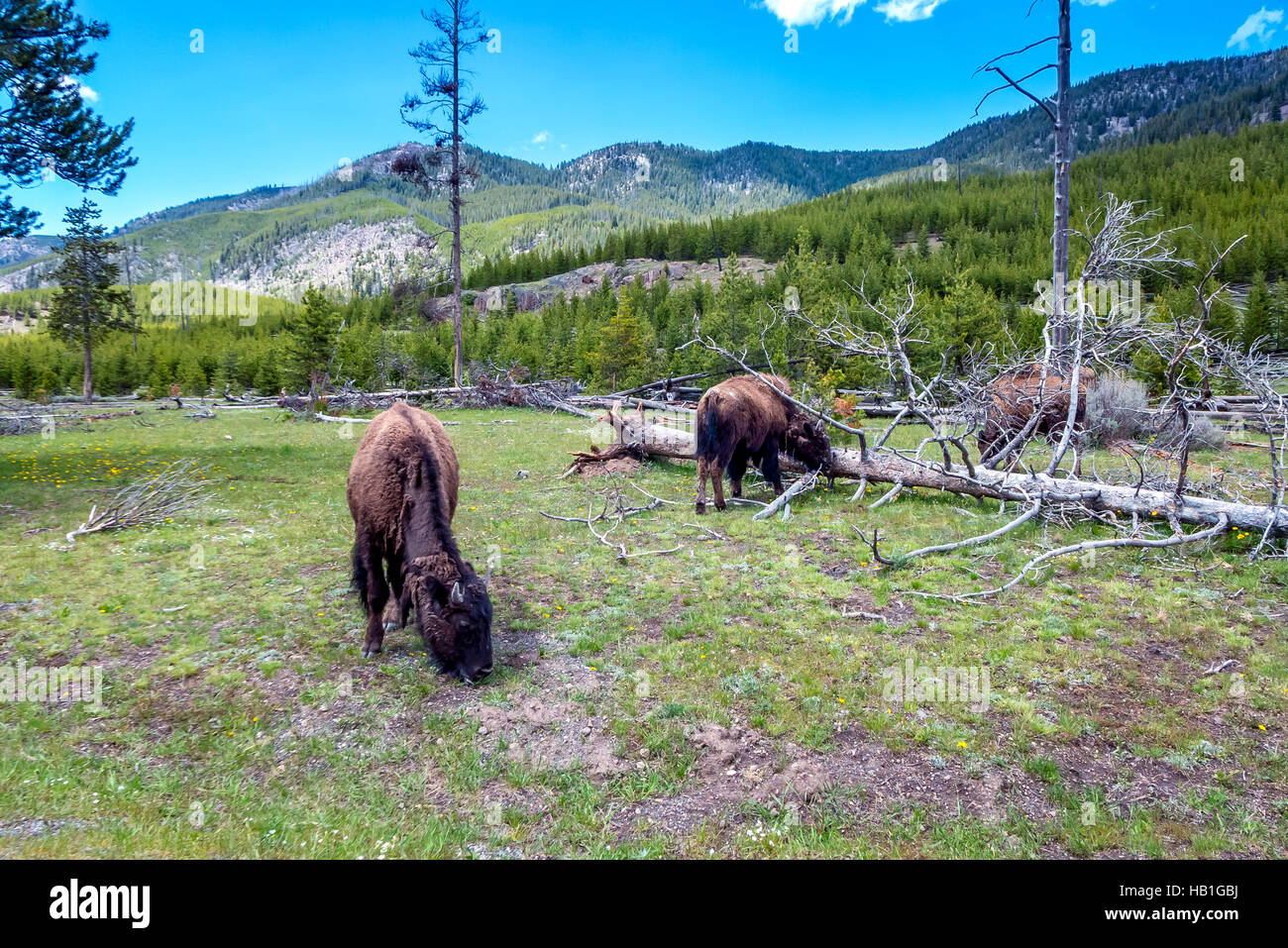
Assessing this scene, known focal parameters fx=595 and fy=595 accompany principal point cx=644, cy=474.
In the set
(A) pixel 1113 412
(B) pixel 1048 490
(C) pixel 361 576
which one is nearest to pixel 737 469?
(B) pixel 1048 490

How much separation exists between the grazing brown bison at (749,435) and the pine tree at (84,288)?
4851 centimetres

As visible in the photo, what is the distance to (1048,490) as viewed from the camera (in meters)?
9.91

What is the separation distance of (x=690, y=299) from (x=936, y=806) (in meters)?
74.3

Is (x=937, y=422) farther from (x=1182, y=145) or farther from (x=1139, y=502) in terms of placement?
(x=1182, y=145)

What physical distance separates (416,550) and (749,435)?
7.92 meters

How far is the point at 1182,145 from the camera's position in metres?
97.2

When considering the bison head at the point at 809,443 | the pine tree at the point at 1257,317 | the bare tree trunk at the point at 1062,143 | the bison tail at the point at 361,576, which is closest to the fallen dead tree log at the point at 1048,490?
the bison head at the point at 809,443

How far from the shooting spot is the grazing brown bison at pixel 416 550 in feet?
18.3

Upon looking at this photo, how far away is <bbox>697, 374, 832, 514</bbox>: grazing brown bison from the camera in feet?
39.1

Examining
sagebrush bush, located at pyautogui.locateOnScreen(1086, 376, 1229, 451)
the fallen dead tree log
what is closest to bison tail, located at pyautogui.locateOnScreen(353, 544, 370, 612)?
the fallen dead tree log

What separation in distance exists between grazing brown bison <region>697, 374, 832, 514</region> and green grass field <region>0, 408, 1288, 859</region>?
9.15 ft

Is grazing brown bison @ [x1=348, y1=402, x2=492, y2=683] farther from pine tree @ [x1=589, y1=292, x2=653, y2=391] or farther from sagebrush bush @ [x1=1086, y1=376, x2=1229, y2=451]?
pine tree @ [x1=589, y1=292, x2=653, y2=391]

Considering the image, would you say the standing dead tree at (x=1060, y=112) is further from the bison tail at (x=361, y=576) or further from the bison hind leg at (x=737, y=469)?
the bison tail at (x=361, y=576)

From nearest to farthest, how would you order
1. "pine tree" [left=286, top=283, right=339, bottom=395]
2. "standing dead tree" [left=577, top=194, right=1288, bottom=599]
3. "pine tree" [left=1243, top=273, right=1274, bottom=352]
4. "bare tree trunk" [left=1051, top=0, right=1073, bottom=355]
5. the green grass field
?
the green grass field, "standing dead tree" [left=577, top=194, right=1288, bottom=599], "bare tree trunk" [left=1051, top=0, right=1073, bottom=355], "pine tree" [left=286, top=283, right=339, bottom=395], "pine tree" [left=1243, top=273, right=1274, bottom=352]
